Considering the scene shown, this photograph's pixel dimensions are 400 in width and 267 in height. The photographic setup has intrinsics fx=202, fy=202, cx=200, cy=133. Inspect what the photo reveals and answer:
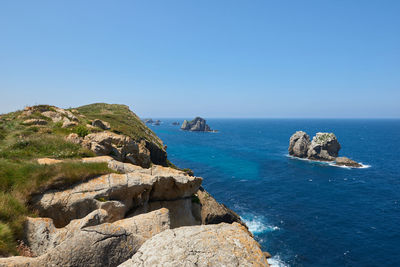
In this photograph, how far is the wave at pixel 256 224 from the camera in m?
38.2

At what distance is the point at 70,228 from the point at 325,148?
106724 mm

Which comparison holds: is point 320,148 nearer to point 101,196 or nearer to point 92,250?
point 101,196

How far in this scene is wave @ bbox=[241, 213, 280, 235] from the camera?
125ft

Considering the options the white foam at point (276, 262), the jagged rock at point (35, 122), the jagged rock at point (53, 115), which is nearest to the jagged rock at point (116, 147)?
the jagged rock at point (35, 122)

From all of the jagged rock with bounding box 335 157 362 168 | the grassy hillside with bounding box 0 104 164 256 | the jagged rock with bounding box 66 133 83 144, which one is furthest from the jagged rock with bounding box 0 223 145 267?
the jagged rock with bounding box 335 157 362 168

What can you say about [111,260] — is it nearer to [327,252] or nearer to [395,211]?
[327,252]

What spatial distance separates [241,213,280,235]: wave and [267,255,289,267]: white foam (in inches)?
242

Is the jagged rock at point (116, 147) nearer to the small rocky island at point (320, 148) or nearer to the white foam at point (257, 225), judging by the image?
the white foam at point (257, 225)

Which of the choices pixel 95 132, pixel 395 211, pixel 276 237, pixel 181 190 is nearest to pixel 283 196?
pixel 276 237

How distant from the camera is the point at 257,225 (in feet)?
131

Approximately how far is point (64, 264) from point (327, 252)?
3879 cm

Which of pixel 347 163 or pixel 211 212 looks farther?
pixel 347 163

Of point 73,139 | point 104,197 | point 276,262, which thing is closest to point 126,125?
point 73,139

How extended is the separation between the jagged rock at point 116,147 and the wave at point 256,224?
25.0 m
